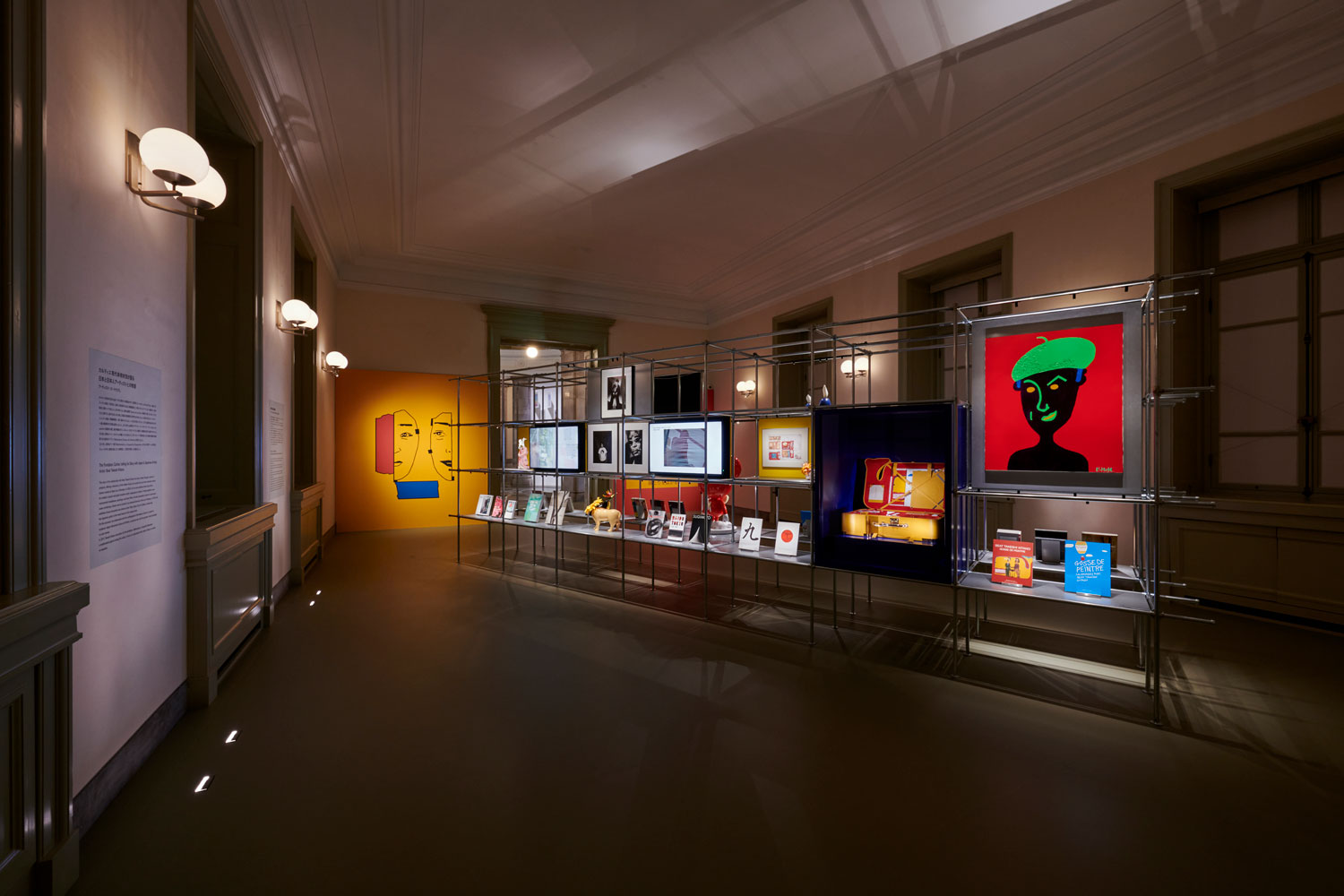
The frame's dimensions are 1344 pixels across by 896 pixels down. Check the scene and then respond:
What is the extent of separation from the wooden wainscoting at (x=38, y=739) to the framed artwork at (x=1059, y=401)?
385 cm

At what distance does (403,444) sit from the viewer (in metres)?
9.06

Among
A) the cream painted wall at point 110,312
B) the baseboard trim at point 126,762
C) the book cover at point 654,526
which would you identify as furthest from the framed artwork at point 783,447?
the baseboard trim at point 126,762

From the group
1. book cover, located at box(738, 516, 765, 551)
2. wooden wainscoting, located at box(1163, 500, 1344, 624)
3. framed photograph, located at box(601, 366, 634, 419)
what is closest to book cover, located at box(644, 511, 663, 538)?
book cover, located at box(738, 516, 765, 551)

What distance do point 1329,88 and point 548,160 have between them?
238 inches

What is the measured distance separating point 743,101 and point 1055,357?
3.30 m

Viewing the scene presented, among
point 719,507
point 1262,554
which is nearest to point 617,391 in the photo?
point 719,507

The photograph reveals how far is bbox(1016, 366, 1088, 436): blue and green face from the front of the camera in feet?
9.89

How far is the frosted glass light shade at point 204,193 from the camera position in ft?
7.88

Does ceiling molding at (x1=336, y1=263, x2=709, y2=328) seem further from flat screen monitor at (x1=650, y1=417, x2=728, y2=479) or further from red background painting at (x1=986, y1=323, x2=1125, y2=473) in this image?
red background painting at (x1=986, y1=323, x2=1125, y2=473)

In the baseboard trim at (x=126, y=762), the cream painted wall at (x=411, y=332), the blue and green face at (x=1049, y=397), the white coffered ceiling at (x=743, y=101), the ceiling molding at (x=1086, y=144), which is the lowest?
the baseboard trim at (x=126, y=762)

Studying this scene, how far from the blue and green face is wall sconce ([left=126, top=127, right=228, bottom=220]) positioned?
4.00 m

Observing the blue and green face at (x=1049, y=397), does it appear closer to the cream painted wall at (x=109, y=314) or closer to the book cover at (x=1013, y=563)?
the book cover at (x=1013, y=563)

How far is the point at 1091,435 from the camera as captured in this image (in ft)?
9.80

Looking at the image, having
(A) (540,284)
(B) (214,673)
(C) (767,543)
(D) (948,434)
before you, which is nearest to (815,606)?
(C) (767,543)
